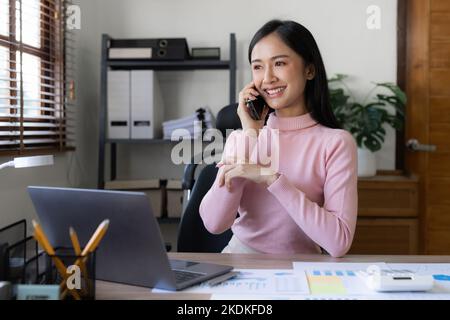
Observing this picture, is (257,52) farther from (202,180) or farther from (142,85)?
(142,85)

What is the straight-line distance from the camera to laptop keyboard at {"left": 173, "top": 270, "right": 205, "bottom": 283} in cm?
86

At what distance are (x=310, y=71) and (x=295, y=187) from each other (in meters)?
0.33

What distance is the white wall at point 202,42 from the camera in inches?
114

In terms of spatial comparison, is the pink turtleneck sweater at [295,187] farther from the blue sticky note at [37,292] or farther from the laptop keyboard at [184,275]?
the blue sticky note at [37,292]

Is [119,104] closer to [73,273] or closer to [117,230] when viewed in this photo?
[117,230]

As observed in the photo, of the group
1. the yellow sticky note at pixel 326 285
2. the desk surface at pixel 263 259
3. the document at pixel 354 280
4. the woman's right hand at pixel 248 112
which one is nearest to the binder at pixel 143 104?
the woman's right hand at pixel 248 112

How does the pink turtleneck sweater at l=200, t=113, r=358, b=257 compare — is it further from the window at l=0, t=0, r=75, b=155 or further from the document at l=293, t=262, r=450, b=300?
the window at l=0, t=0, r=75, b=155

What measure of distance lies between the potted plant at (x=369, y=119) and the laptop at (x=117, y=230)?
6.37ft

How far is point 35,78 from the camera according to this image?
91.1 inches

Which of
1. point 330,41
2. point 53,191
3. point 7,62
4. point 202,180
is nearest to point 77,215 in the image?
point 53,191

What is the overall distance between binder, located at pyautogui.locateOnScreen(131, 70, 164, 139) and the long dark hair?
150 cm

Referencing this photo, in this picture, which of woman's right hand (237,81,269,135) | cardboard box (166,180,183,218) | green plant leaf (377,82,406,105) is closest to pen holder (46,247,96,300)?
woman's right hand (237,81,269,135)

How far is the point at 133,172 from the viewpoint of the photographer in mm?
3039
